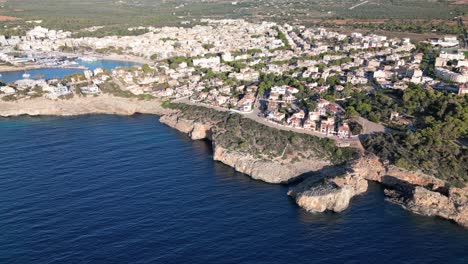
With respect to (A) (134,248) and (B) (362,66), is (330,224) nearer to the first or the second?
(A) (134,248)

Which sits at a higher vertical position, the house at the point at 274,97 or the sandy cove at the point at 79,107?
the house at the point at 274,97

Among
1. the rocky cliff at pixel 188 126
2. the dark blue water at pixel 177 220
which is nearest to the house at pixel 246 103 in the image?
the rocky cliff at pixel 188 126

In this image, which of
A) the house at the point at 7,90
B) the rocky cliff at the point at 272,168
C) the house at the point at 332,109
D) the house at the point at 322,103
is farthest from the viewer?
the house at the point at 7,90

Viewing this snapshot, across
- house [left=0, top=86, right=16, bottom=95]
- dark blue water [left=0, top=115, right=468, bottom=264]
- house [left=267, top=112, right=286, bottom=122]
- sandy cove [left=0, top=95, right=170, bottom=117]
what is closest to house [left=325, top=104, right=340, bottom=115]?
house [left=267, top=112, right=286, bottom=122]

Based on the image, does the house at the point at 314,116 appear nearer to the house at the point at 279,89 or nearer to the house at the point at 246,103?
the house at the point at 246,103

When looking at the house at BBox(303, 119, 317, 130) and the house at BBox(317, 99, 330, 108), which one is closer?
the house at BBox(303, 119, 317, 130)

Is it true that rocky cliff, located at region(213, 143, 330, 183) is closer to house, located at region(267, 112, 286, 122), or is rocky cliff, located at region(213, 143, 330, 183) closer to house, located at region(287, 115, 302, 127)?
house, located at region(287, 115, 302, 127)
